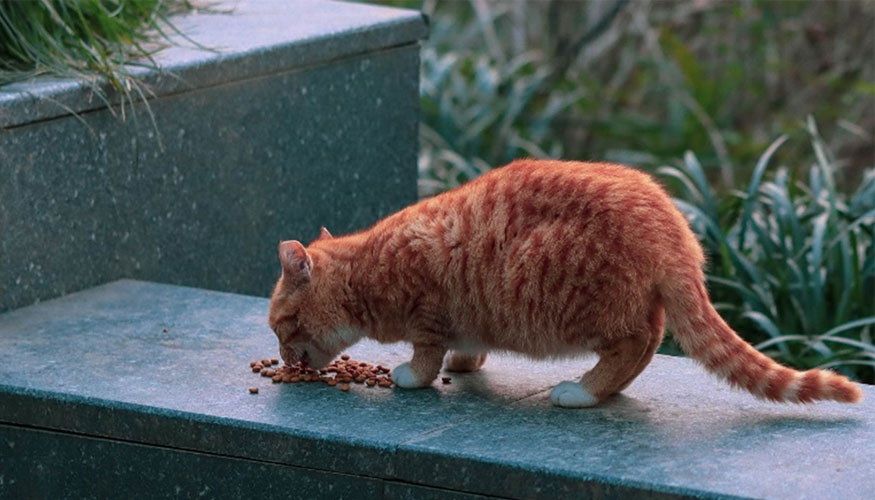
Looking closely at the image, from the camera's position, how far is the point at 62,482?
3117mm

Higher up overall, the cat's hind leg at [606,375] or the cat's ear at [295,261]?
the cat's ear at [295,261]

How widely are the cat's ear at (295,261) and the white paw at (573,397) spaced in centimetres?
64

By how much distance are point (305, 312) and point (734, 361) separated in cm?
97

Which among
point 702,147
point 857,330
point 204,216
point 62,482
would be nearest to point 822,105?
point 702,147

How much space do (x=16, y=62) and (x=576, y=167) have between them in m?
1.81

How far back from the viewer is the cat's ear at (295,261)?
123 inches

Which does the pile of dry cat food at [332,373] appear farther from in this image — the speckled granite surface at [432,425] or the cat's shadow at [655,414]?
the cat's shadow at [655,414]

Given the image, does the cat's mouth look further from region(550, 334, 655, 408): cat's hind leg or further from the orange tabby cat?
region(550, 334, 655, 408): cat's hind leg

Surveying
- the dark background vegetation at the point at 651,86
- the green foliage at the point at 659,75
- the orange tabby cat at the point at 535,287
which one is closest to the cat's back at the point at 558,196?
the orange tabby cat at the point at 535,287

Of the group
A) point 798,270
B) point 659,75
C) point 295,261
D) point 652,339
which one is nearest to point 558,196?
point 652,339

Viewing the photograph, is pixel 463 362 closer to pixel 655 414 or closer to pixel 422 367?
pixel 422 367

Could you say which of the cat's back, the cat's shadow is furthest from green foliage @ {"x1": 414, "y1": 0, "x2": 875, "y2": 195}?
the cat's shadow

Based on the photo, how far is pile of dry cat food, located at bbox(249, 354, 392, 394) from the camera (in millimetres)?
3162

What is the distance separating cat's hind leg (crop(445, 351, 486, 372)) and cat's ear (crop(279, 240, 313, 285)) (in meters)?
0.40
